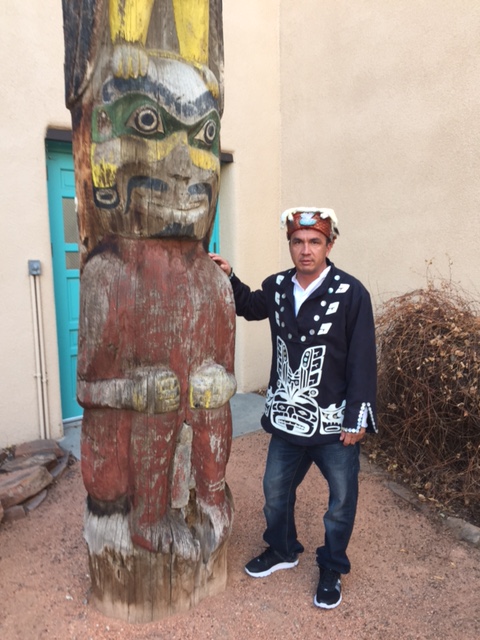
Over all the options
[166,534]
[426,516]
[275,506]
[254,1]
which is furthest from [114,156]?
[254,1]

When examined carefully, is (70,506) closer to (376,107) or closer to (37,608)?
(37,608)

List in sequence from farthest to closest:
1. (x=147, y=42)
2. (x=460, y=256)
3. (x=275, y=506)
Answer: (x=460, y=256)
(x=275, y=506)
(x=147, y=42)

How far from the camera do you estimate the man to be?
79.0 inches

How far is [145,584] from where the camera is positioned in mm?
1940

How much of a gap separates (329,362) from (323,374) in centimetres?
6

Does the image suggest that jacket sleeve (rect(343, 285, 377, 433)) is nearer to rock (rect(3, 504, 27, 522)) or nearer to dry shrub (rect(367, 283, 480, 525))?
dry shrub (rect(367, 283, 480, 525))

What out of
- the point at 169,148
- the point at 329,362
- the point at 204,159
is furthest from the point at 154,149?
the point at 329,362

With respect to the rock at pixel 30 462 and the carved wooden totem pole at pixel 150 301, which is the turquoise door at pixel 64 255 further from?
the carved wooden totem pole at pixel 150 301

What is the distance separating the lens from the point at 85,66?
1.71 metres

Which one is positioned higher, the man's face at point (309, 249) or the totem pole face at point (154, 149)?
the totem pole face at point (154, 149)

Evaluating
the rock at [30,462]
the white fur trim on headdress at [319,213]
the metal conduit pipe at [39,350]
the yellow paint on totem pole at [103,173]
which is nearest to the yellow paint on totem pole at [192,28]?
the yellow paint on totem pole at [103,173]

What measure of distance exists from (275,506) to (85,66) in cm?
201

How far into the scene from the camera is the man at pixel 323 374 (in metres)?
2.01

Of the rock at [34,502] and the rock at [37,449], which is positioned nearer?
the rock at [34,502]
